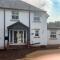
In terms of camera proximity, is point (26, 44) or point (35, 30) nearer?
point (26, 44)

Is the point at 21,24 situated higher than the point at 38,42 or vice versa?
the point at 21,24

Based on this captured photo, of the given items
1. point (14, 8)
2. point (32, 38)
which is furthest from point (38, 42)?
point (14, 8)

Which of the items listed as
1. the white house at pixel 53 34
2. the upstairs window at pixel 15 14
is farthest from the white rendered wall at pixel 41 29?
the white house at pixel 53 34

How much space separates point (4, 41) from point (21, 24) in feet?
6.83

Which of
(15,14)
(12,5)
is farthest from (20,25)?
(12,5)

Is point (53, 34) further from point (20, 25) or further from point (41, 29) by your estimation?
point (20, 25)

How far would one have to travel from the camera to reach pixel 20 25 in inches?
803

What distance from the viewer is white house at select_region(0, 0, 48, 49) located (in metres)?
20.0

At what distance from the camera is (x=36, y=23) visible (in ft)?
70.2

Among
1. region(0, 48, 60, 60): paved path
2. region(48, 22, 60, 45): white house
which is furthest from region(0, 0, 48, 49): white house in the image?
region(0, 48, 60, 60): paved path

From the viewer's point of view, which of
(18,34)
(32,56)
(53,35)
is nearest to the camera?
(32,56)

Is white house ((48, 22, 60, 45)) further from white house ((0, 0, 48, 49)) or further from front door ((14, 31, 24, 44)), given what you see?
front door ((14, 31, 24, 44))

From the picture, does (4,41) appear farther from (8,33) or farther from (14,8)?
(14,8)

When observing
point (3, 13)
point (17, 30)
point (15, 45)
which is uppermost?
point (3, 13)
